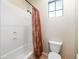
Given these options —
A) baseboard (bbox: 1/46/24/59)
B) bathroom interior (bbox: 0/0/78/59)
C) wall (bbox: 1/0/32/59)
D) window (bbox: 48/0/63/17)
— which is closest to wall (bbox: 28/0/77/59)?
bathroom interior (bbox: 0/0/78/59)

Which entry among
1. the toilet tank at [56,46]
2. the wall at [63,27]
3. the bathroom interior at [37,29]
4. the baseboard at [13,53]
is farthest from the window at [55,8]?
the baseboard at [13,53]

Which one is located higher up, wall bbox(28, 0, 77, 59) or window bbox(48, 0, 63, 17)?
window bbox(48, 0, 63, 17)

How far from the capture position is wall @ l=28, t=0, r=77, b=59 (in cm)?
232

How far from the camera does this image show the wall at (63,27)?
232cm

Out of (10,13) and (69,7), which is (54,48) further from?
(10,13)

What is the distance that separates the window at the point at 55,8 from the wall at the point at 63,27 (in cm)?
14

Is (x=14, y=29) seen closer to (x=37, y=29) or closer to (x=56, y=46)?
(x=37, y=29)

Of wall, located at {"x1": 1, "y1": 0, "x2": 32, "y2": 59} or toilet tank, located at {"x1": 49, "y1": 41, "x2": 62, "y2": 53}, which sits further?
toilet tank, located at {"x1": 49, "y1": 41, "x2": 62, "y2": 53}

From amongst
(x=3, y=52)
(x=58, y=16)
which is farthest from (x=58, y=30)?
(x=3, y=52)

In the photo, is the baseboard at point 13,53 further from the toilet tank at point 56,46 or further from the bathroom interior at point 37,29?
the toilet tank at point 56,46

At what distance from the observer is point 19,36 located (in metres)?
2.32

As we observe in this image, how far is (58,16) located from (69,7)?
43 cm

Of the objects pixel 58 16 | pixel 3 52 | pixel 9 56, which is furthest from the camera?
pixel 58 16

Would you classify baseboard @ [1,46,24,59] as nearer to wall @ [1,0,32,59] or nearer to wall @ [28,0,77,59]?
wall @ [1,0,32,59]
